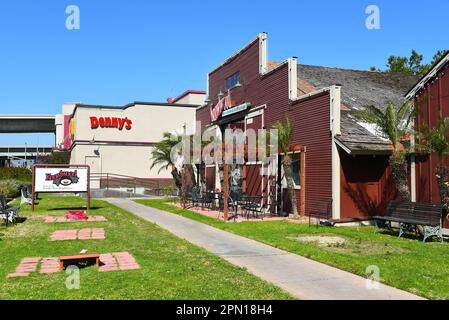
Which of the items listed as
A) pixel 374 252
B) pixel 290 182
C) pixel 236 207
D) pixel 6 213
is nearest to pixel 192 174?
pixel 236 207

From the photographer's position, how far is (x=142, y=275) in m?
7.49

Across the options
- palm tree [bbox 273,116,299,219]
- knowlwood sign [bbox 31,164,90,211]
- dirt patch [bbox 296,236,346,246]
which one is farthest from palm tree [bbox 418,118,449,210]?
knowlwood sign [bbox 31,164,90,211]

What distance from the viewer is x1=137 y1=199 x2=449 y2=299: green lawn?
7348 mm

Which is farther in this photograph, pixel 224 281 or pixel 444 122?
pixel 444 122

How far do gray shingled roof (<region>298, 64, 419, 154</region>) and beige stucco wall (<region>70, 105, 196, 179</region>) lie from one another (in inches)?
655

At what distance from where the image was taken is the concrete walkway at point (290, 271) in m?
6.62

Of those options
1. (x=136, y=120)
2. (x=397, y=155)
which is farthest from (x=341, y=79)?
(x=136, y=120)

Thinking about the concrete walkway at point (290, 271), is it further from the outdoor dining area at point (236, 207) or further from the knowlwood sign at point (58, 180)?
the knowlwood sign at point (58, 180)

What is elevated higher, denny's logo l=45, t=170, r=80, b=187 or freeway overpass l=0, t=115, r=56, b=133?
freeway overpass l=0, t=115, r=56, b=133

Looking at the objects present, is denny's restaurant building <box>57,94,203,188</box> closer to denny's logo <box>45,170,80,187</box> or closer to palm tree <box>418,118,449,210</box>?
denny's logo <box>45,170,80,187</box>

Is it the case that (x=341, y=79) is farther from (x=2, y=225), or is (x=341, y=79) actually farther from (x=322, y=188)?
(x=2, y=225)

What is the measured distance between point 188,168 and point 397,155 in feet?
67.3

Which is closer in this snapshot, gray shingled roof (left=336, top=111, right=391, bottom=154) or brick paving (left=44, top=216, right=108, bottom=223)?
gray shingled roof (left=336, top=111, right=391, bottom=154)
